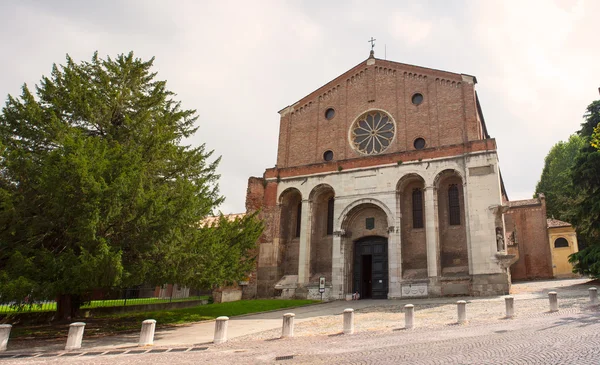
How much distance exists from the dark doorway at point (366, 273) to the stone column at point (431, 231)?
3783 millimetres

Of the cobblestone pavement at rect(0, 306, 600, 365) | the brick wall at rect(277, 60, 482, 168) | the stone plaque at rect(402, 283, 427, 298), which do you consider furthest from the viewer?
the brick wall at rect(277, 60, 482, 168)

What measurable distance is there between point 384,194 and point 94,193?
1595cm

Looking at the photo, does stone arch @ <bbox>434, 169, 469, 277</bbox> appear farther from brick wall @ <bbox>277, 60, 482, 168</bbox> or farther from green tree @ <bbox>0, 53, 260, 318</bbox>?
green tree @ <bbox>0, 53, 260, 318</bbox>

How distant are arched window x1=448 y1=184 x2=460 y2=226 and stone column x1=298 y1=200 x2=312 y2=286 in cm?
797

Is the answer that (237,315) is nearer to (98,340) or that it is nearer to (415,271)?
(98,340)

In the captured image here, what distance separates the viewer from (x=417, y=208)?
23.5 meters

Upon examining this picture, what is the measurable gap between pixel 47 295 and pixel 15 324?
4.59 metres

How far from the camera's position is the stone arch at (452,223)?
70.2 feet

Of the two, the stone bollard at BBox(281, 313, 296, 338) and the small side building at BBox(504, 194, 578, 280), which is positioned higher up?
the small side building at BBox(504, 194, 578, 280)

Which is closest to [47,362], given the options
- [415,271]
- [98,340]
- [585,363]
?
[98,340]

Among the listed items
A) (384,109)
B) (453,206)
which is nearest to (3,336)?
(453,206)

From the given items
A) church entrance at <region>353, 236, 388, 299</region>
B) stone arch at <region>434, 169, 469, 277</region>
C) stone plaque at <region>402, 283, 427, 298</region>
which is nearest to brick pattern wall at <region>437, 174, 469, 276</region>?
stone arch at <region>434, 169, 469, 277</region>

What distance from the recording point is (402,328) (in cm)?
1141

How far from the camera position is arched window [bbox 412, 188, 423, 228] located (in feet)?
76.2
